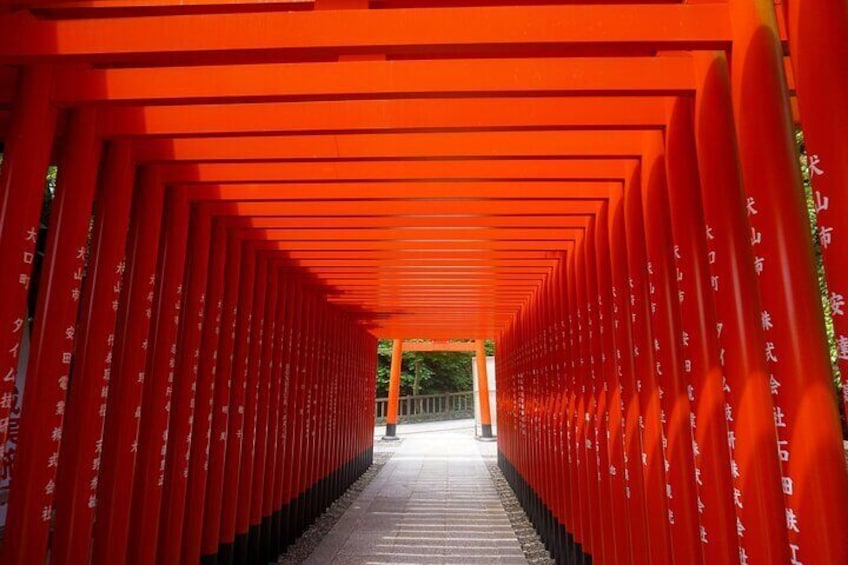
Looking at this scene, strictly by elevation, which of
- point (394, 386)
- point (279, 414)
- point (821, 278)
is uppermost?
point (821, 278)

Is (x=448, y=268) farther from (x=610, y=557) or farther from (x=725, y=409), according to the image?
(x=725, y=409)

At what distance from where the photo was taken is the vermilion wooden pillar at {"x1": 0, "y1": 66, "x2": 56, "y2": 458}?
265 centimetres

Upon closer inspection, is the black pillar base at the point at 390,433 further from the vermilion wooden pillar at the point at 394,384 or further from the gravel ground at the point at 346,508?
the gravel ground at the point at 346,508

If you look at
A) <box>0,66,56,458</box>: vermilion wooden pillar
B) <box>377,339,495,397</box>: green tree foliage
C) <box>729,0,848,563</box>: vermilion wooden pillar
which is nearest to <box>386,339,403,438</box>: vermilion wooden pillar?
<box>377,339,495,397</box>: green tree foliage

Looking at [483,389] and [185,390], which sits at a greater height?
[483,389]

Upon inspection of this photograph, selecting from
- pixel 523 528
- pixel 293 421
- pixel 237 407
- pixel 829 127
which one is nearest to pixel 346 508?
pixel 293 421

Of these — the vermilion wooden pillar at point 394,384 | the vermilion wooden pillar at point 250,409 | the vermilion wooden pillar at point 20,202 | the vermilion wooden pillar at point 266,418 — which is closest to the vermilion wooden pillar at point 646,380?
the vermilion wooden pillar at point 20,202

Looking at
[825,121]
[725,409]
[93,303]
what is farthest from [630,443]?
[93,303]

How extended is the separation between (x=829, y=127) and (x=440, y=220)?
3.56m

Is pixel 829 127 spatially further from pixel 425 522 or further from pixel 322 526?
pixel 322 526

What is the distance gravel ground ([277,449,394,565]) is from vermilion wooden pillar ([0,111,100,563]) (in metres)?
3.80

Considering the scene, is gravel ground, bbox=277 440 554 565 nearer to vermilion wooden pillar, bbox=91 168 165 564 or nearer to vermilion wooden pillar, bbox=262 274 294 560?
vermilion wooden pillar, bbox=262 274 294 560

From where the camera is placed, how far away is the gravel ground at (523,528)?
6286 millimetres

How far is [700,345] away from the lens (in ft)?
9.26
